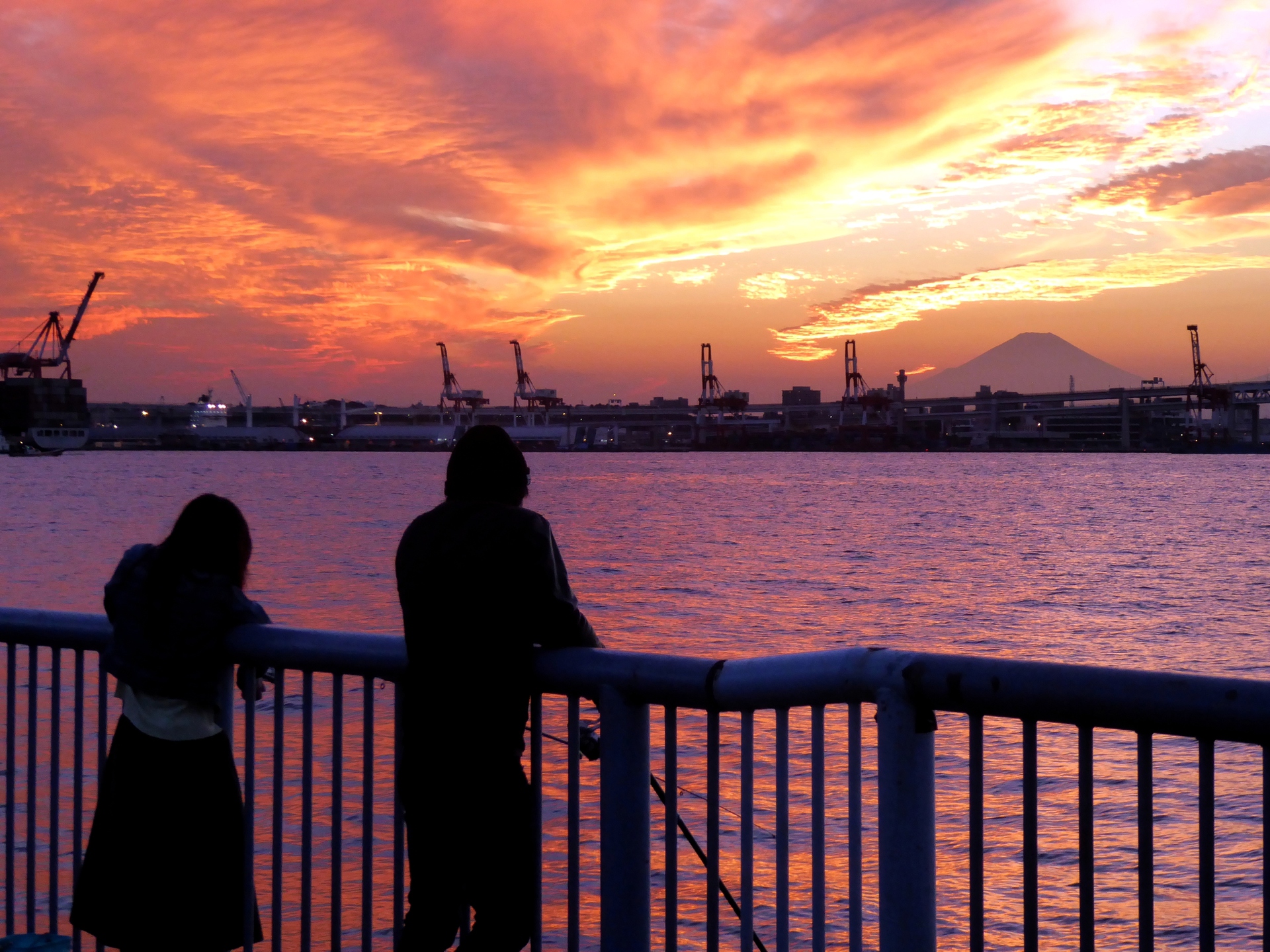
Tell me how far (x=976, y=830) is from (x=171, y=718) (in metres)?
1.82

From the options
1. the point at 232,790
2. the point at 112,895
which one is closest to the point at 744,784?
the point at 232,790

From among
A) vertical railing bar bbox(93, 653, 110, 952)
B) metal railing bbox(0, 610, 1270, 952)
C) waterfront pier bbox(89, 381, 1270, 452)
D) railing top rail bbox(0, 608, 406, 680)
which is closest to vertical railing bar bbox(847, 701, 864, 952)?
metal railing bbox(0, 610, 1270, 952)

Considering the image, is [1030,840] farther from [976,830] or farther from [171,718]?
[171,718]

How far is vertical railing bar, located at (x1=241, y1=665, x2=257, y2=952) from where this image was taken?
271cm

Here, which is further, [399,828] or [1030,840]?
[399,828]

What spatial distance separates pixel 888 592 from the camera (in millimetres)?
26797

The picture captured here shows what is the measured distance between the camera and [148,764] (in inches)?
109

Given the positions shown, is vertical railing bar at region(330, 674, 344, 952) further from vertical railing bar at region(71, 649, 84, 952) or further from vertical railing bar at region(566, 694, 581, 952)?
vertical railing bar at region(71, 649, 84, 952)

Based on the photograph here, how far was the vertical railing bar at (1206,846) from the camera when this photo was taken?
160 centimetres

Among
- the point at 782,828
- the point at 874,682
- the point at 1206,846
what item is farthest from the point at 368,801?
the point at 1206,846

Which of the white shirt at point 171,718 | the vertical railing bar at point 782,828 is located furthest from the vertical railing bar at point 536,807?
the white shirt at point 171,718

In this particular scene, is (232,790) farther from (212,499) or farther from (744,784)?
(744,784)

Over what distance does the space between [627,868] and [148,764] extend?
1.25 meters

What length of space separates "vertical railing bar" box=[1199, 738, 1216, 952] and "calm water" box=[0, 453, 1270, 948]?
140 cm
